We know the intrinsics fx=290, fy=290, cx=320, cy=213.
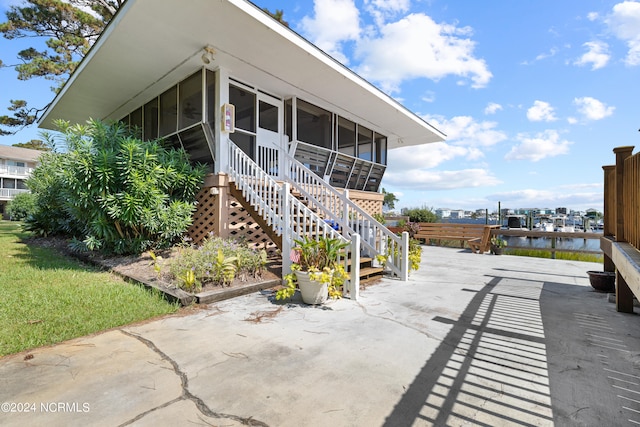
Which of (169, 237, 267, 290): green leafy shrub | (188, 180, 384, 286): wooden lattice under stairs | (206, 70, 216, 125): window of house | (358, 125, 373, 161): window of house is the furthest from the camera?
(358, 125, 373, 161): window of house

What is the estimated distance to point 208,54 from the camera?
554 cm

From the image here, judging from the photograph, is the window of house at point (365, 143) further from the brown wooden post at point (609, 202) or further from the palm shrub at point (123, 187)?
the brown wooden post at point (609, 202)

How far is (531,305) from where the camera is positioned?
3770 mm

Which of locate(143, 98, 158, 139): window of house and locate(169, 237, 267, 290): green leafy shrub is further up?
locate(143, 98, 158, 139): window of house

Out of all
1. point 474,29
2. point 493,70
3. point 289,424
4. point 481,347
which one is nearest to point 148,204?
point 289,424

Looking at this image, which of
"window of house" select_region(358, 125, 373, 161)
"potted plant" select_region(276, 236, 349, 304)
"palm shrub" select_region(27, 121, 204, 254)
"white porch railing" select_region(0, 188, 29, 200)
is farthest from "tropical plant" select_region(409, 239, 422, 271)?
"white porch railing" select_region(0, 188, 29, 200)

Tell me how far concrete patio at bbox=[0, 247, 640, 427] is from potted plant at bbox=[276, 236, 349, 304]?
8.3 inches

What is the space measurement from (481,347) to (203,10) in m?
5.58

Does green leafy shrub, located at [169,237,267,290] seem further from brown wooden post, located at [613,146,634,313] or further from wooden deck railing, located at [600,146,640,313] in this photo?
brown wooden post, located at [613,146,634,313]

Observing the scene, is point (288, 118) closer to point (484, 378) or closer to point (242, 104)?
point (242, 104)

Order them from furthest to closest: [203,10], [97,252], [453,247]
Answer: [453,247] < [97,252] < [203,10]

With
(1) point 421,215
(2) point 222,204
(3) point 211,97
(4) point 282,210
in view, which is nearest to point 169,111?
(3) point 211,97

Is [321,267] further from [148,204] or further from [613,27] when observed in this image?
[613,27]

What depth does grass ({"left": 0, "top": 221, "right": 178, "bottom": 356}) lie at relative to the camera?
2.62 m
